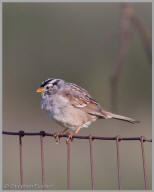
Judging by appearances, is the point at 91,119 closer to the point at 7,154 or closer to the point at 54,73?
the point at 7,154

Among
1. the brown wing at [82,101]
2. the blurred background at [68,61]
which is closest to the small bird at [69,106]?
the brown wing at [82,101]

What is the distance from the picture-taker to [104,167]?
8.23 metres

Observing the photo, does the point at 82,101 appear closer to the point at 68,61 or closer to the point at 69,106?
the point at 69,106

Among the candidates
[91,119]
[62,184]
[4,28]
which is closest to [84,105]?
[91,119]

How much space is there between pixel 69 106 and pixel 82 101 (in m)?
0.18

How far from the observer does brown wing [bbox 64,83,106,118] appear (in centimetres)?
598

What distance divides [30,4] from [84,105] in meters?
4.85

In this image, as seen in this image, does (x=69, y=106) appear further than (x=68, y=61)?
No

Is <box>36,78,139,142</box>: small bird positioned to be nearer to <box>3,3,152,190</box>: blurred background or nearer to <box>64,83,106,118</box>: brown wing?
<box>64,83,106,118</box>: brown wing

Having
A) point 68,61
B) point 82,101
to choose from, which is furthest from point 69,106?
point 68,61

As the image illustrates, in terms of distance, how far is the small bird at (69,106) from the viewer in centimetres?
582

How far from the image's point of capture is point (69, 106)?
591cm

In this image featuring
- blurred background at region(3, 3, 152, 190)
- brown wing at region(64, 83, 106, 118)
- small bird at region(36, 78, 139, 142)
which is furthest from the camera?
blurred background at region(3, 3, 152, 190)

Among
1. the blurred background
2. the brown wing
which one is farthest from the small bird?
the blurred background
